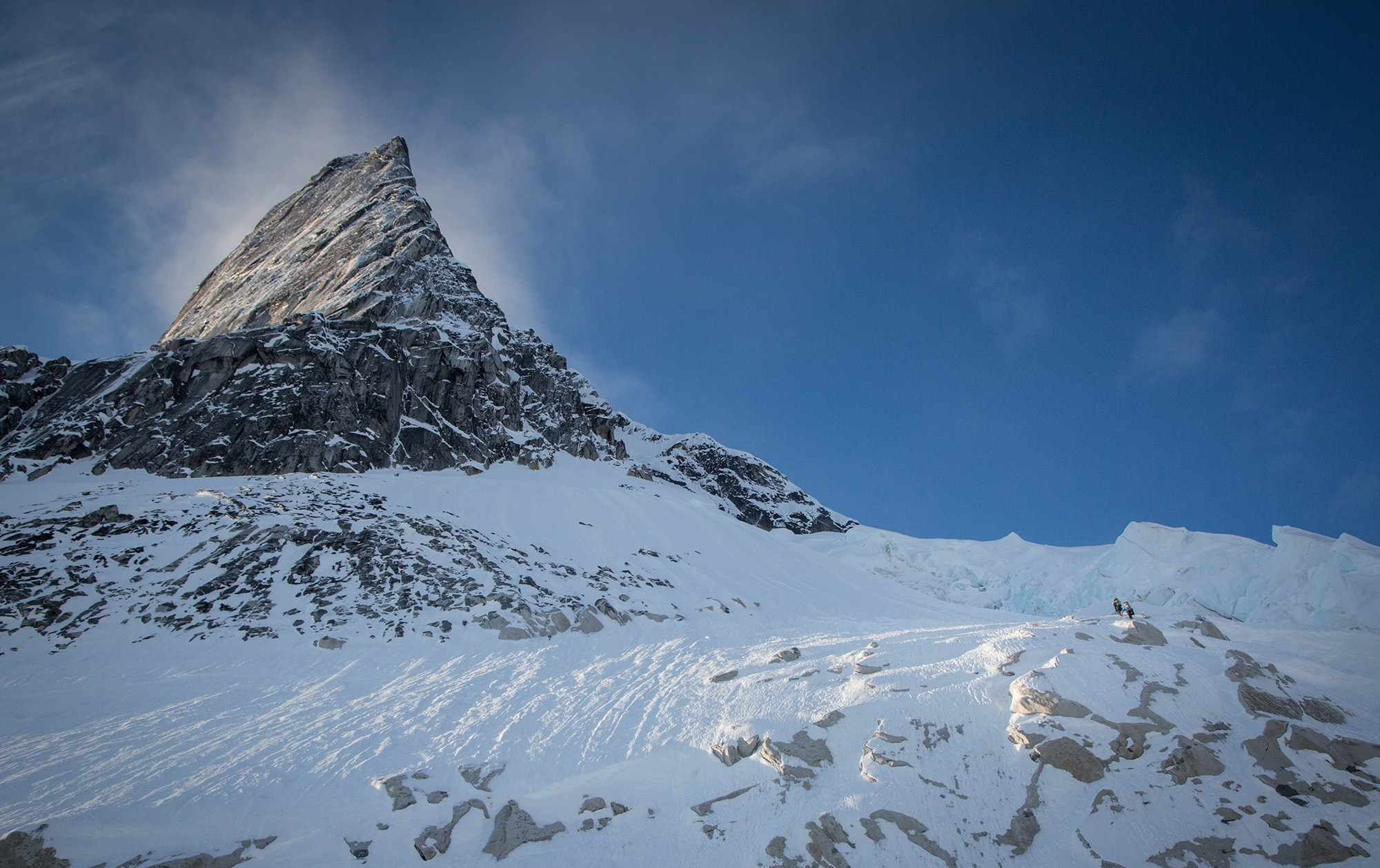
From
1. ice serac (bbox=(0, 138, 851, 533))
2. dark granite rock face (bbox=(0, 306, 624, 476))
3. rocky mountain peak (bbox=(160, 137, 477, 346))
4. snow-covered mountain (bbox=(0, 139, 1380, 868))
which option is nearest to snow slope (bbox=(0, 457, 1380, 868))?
snow-covered mountain (bbox=(0, 139, 1380, 868))

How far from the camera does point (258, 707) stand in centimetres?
1114

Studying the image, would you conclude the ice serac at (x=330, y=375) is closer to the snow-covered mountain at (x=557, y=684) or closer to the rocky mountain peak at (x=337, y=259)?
the rocky mountain peak at (x=337, y=259)

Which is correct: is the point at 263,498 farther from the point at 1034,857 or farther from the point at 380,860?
the point at 1034,857

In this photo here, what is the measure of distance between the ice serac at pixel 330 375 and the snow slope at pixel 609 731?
48.0 feet

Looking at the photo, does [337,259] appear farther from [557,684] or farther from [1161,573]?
[1161,573]

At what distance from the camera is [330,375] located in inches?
1401

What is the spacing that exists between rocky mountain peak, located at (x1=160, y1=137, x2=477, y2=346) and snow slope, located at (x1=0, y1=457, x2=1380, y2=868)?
2950 cm

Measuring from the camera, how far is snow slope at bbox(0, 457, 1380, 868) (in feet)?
23.7

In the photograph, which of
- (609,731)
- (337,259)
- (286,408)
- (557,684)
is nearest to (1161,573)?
(557,684)

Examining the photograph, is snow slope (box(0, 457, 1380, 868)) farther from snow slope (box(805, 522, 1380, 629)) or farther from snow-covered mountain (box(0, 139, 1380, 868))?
snow slope (box(805, 522, 1380, 629))

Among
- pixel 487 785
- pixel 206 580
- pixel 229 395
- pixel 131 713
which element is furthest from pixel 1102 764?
pixel 229 395

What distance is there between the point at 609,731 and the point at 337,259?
5484 cm

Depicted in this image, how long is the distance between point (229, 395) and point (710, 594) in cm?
2988

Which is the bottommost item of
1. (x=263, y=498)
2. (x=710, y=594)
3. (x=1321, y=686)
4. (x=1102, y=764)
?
(x=1102, y=764)
